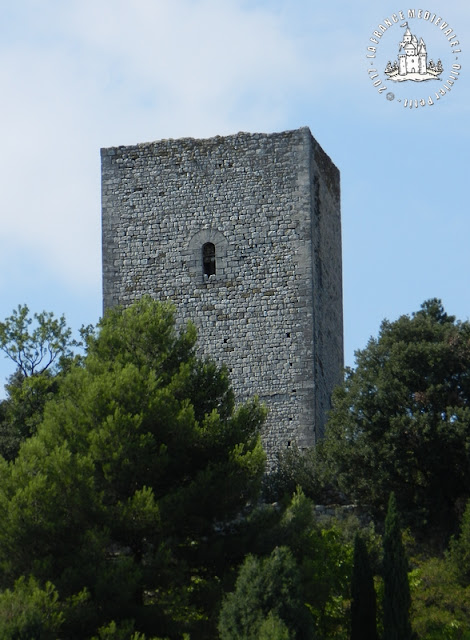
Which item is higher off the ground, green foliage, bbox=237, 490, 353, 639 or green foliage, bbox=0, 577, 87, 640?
green foliage, bbox=237, 490, 353, 639

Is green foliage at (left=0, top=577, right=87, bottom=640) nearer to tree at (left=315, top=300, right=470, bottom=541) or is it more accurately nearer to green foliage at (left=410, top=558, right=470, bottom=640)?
green foliage at (left=410, top=558, right=470, bottom=640)

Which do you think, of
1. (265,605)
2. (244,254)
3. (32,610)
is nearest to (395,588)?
(265,605)

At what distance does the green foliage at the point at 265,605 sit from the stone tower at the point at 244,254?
29.5 feet

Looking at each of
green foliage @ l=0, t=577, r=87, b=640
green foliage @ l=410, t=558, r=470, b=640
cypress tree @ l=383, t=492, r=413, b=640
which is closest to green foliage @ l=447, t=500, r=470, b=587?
green foliage @ l=410, t=558, r=470, b=640

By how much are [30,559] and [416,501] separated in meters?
7.39

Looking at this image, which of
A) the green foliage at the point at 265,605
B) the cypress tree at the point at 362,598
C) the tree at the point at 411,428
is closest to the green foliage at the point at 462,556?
the tree at the point at 411,428

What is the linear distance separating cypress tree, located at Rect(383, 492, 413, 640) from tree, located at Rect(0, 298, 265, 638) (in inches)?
84.1

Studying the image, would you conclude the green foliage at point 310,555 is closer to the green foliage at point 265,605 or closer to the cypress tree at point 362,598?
the cypress tree at point 362,598

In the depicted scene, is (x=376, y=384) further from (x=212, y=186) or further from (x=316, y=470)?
(x=212, y=186)

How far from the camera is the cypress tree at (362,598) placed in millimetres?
24828

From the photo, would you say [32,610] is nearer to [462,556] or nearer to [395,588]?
[395,588]

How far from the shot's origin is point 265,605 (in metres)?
22.8

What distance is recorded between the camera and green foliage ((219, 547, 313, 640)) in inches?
892

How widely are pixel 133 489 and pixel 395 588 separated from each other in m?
4.02
